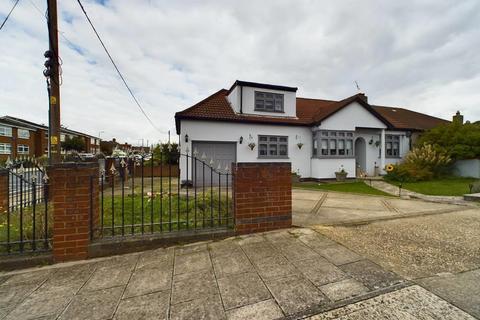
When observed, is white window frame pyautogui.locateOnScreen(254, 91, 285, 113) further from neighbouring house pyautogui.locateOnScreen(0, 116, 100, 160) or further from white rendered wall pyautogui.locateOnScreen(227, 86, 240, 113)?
neighbouring house pyautogui.locateOnScreen(0, 116, 100, 160)

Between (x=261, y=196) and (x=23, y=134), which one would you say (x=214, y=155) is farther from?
(x=23, y=134)

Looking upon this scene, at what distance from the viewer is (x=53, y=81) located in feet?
16.0

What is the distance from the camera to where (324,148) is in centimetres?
1289

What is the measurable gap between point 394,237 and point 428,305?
6.38 feet

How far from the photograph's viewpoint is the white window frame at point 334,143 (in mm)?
12750

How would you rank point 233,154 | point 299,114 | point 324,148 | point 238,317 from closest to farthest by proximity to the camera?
point 238,317 < point 233,154 < point 324,148 < point 299,114

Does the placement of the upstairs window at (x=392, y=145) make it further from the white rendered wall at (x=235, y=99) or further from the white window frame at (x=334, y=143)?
the white rendered wall at (x=235, y=99)

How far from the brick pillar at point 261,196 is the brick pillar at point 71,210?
2.18m

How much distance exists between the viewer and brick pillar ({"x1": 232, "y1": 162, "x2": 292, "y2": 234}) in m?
3.79

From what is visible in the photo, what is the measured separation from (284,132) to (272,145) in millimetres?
1045

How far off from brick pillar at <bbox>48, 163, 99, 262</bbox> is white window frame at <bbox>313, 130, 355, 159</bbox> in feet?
38.4

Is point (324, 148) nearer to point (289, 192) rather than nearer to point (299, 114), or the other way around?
point (299, 114)

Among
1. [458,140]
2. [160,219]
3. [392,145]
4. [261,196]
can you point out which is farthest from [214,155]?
[458,140]

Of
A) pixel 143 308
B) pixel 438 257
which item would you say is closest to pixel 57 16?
pixel 143 308
